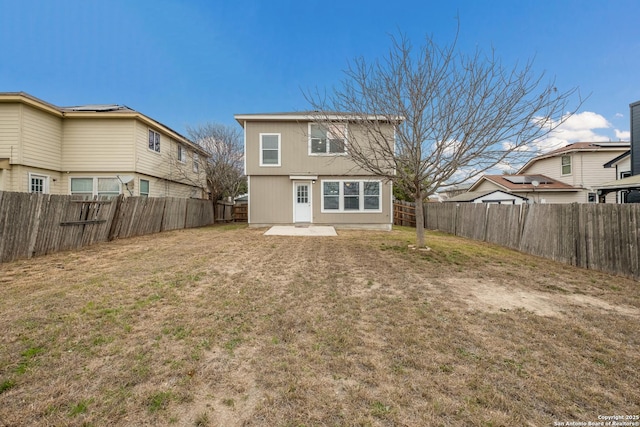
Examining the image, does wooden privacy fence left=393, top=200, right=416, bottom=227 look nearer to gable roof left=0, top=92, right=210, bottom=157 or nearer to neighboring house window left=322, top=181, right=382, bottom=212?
neighboring house window left=322, top=181, right=382, bottom=212

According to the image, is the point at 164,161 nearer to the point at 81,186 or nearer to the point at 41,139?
the point at 81,186

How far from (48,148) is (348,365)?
51.9ft

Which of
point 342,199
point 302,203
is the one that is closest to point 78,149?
point 302,203

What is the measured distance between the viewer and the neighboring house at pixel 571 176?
680 inches

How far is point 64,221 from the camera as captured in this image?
288 inches

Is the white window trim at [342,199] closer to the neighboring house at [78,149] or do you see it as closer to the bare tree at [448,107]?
the bare tree at [448,107]

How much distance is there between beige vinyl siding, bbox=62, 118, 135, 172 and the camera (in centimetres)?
1264

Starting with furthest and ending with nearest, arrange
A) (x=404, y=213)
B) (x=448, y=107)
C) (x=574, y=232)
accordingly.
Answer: (x=404, y=213)
(x=448, y=107)
(x=574, y=232)

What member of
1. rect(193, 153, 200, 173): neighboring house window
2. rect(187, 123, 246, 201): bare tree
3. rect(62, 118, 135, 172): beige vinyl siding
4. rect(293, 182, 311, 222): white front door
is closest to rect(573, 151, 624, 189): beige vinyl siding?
rect(293, 182, 311, 222): white front door

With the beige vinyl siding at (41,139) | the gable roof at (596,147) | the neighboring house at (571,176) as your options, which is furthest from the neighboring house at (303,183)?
the gable roof at (596,147)

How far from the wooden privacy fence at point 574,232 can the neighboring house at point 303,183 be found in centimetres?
529

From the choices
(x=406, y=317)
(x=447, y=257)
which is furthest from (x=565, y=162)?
(x=406, y=317)

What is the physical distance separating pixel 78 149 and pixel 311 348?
1552 centimetres

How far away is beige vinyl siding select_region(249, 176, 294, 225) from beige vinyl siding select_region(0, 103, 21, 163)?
29.3 feet
